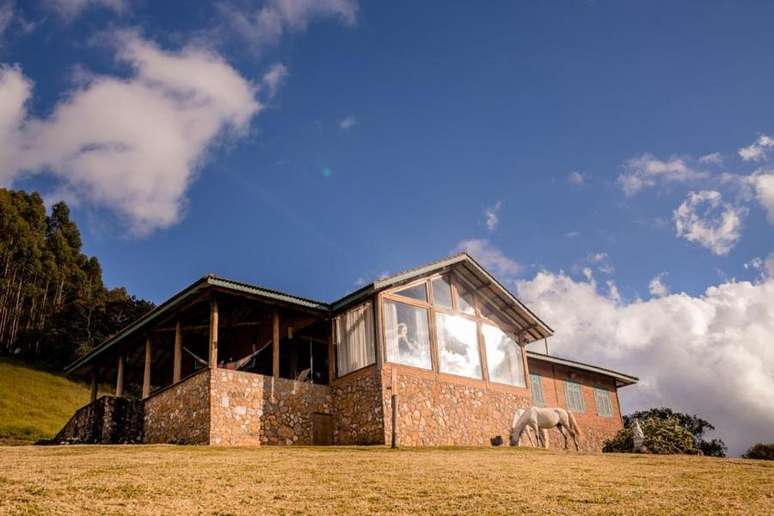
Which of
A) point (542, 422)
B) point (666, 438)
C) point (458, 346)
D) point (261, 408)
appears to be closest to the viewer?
point (261, 408)

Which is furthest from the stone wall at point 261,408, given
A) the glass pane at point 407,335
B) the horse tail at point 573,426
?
the horse tail at point 573,426

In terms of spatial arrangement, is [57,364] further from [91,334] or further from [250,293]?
[250,293]

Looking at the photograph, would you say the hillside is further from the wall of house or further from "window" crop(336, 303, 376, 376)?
the wall of house

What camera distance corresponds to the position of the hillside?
33000mm

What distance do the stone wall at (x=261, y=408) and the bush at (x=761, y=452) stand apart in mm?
16061

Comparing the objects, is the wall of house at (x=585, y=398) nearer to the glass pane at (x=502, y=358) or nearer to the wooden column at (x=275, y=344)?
the glass pane at (x=502, y=358)

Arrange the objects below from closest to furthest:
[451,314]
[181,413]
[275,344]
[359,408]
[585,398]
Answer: [181,413] < [359,408] < [275,344] < [451,314] < [585,398]

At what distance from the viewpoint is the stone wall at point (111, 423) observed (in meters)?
23.4

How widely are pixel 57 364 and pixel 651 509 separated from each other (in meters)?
46.6

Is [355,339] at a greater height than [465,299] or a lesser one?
lesser

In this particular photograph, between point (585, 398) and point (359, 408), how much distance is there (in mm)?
16338

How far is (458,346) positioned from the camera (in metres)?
25.1

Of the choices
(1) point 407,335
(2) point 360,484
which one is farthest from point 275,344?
(2) point 360,484

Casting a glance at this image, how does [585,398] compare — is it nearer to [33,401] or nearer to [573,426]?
[573,426]
